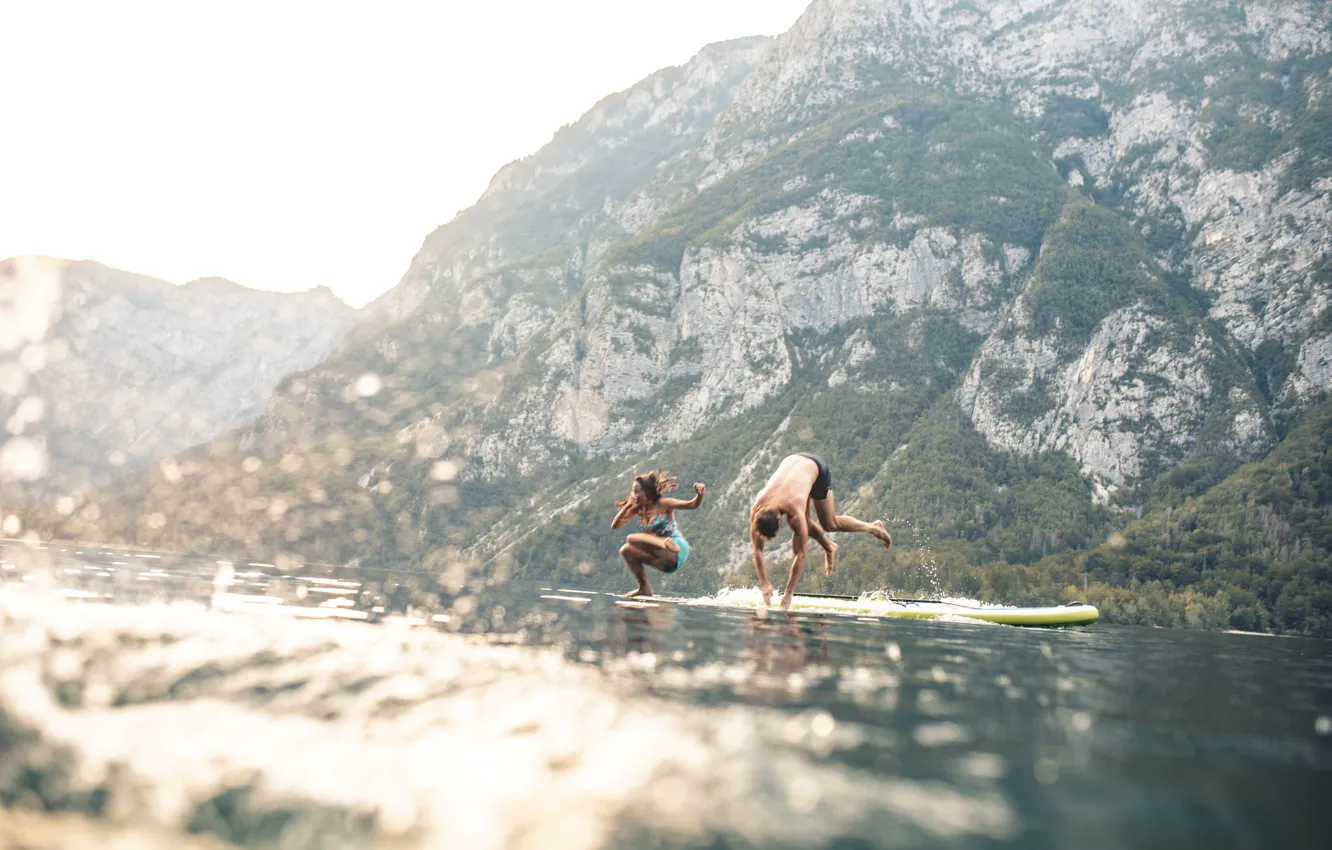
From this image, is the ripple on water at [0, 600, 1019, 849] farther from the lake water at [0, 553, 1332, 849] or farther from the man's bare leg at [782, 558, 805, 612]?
the man's bare leg at [782, 558, 805, 612]

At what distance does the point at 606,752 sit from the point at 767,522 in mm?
15020

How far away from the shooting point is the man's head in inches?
770

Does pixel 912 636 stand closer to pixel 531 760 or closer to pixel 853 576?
pixel 531 760

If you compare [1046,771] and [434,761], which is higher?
[434,761]

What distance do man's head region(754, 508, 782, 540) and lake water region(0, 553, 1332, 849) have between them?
29.9 ft

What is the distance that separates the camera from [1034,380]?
187875 millimetres

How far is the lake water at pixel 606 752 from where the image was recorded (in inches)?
145

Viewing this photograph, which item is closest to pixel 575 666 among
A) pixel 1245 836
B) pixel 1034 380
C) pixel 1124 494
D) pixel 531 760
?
pixel 531 760

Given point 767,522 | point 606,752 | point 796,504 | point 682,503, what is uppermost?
point 796,504

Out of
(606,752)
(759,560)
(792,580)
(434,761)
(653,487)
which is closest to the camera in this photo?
(434,761)

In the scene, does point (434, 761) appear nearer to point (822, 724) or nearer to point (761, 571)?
point (822, 724)

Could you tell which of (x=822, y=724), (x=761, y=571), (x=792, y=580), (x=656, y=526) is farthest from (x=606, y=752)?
(x=792, y=580)

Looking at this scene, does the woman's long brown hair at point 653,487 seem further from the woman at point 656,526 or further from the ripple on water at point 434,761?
the ripple on water at point 434,761

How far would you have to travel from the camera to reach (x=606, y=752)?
5031 mm
